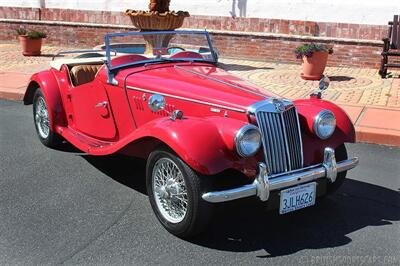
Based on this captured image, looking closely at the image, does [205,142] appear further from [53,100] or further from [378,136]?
[378,136]

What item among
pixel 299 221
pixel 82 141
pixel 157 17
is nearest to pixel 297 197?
pixel 299 221

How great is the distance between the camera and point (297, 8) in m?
13.1

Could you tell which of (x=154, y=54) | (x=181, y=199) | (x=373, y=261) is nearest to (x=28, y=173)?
(x=154, y=54)

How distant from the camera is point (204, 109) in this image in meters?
3.81

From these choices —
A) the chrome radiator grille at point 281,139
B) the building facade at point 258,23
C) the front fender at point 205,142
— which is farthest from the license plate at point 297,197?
the building facade at point 258,23

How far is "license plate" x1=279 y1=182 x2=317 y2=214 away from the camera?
343cm

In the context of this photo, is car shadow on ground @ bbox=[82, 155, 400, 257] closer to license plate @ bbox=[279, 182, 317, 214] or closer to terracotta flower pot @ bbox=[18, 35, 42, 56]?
license plate @ bbox=[279, 182, 317, 214]

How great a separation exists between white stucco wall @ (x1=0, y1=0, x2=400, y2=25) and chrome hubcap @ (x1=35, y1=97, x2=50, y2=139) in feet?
29.5

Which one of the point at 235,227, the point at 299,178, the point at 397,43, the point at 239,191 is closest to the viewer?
the point at 239,191

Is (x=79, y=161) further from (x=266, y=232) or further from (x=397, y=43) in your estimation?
(x=397, y=43)

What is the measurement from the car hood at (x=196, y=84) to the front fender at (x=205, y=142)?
27 centimetres

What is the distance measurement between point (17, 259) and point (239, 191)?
1522 mm

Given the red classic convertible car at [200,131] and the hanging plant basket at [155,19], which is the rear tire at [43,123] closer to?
the red classic convertible car at [200,131]

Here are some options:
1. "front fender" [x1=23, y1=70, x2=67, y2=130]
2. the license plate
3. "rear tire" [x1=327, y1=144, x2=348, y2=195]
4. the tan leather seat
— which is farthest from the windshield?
the license plate
